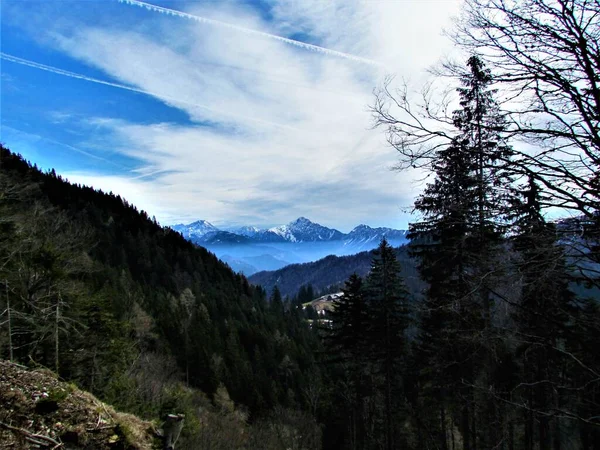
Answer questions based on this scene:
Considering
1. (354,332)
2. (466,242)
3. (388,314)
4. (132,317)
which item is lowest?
(132,317)

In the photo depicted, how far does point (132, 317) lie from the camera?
33594mm

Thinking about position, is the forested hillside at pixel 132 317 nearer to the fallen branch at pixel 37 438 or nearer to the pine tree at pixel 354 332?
the fallen branch at pixel 37 438

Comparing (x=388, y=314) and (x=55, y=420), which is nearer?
(x=55, y=420)

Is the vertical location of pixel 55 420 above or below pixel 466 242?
below

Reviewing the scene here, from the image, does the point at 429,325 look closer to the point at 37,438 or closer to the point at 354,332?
the point at 354,332

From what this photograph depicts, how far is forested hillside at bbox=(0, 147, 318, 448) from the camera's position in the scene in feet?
48.2

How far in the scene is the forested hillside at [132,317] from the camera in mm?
14688

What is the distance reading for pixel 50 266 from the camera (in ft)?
51.1

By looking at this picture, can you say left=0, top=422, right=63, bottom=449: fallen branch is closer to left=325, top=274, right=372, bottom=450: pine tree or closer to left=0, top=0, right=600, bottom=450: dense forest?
left=0, top=0, right=600, bottom=450: dense forest

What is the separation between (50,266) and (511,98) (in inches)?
713

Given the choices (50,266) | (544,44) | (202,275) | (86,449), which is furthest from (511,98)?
(202,275)

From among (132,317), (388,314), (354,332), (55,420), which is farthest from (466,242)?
(132,317)

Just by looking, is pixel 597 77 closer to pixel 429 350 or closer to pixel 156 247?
pixel 429 350

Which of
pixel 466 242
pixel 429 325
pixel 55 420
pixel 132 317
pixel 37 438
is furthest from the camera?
pixel 132 317
